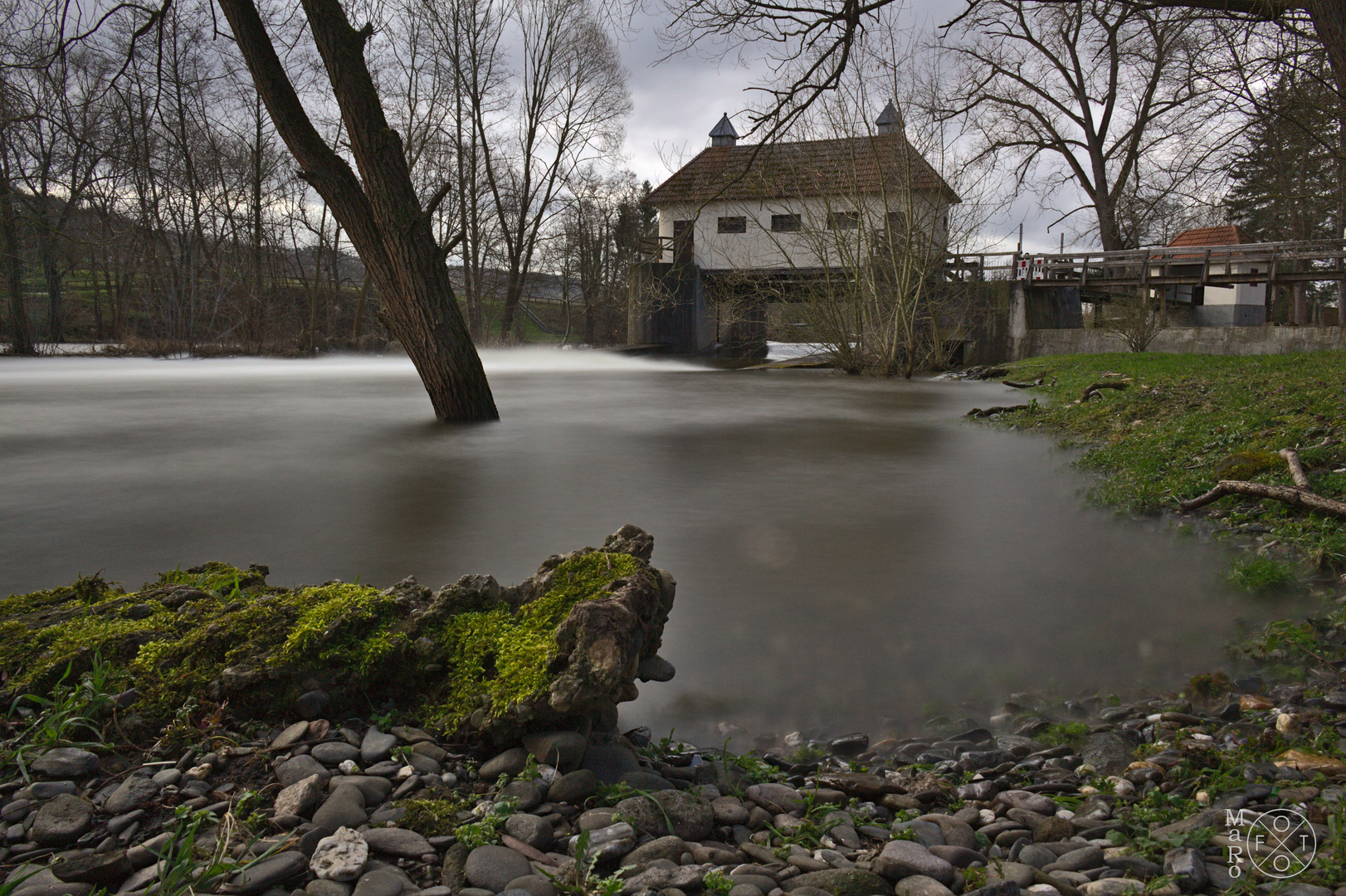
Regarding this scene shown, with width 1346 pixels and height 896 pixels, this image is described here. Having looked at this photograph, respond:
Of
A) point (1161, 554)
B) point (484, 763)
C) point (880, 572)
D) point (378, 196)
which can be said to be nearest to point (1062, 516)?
point (1161, 554)

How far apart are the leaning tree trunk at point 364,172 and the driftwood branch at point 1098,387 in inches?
351

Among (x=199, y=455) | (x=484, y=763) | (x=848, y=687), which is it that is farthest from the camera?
(x=199, y=455)

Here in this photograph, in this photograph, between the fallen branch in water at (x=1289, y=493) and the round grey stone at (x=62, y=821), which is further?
the fallen branch in water at (x=1289, y=493)

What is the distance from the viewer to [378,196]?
9180 mm

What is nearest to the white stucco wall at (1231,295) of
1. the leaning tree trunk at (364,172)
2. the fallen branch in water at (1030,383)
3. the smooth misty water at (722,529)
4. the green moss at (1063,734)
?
the fallen branch in water at (1030,383)

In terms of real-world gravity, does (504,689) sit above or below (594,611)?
below

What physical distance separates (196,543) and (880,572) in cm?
455

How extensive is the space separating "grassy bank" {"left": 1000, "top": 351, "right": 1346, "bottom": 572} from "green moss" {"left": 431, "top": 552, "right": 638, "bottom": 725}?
3.73 metres

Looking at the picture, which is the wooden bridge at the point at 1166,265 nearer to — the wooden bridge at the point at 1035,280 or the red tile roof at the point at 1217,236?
the wooden bridge at the point at 1035,280

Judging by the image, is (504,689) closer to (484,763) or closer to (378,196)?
(484,763)

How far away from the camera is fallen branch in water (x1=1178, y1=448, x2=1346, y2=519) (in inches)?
201

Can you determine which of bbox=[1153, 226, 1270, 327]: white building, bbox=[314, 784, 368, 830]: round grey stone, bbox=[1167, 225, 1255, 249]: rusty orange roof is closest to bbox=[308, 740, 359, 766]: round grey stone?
bbox=[314, 784, 368, 830]: round grey stone

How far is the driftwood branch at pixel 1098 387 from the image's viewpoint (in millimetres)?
12164

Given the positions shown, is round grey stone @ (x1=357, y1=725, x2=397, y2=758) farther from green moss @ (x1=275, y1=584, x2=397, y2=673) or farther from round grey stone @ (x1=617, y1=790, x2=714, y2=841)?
round grey stone @ (x1=617, y1=790, x2=714, y2=841)
